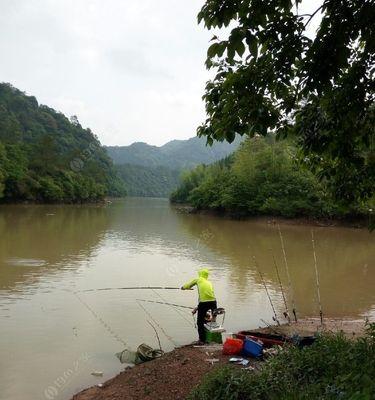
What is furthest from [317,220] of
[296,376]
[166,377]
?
[296,376]

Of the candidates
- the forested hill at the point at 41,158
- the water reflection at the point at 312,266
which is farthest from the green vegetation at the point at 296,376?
the forested hill at the point at 41,158

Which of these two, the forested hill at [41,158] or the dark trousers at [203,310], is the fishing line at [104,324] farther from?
the forested hill at [41,158]

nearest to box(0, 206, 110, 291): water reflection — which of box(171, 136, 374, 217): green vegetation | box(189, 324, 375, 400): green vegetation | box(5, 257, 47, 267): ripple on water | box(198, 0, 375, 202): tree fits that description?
box(5, 257, 47, 267): ripple on water

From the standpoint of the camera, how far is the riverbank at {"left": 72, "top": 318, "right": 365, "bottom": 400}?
796 cm

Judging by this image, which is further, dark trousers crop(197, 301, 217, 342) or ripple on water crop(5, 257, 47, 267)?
ripple on water crop(5, 257, 47, 267)

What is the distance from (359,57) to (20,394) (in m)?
8.45

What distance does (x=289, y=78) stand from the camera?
498cm

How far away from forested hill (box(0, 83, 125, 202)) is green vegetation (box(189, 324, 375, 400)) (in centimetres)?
6337

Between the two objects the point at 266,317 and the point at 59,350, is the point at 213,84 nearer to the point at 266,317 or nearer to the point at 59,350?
the point at 59,350

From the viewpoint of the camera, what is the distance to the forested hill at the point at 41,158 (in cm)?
7488

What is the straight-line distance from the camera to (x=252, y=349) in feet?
30.3

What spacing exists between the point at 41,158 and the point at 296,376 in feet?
289

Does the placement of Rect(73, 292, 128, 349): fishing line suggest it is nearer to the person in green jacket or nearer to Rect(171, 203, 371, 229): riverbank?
the person in green jacket

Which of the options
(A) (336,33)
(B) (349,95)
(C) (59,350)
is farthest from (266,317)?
(A) (336,33)
